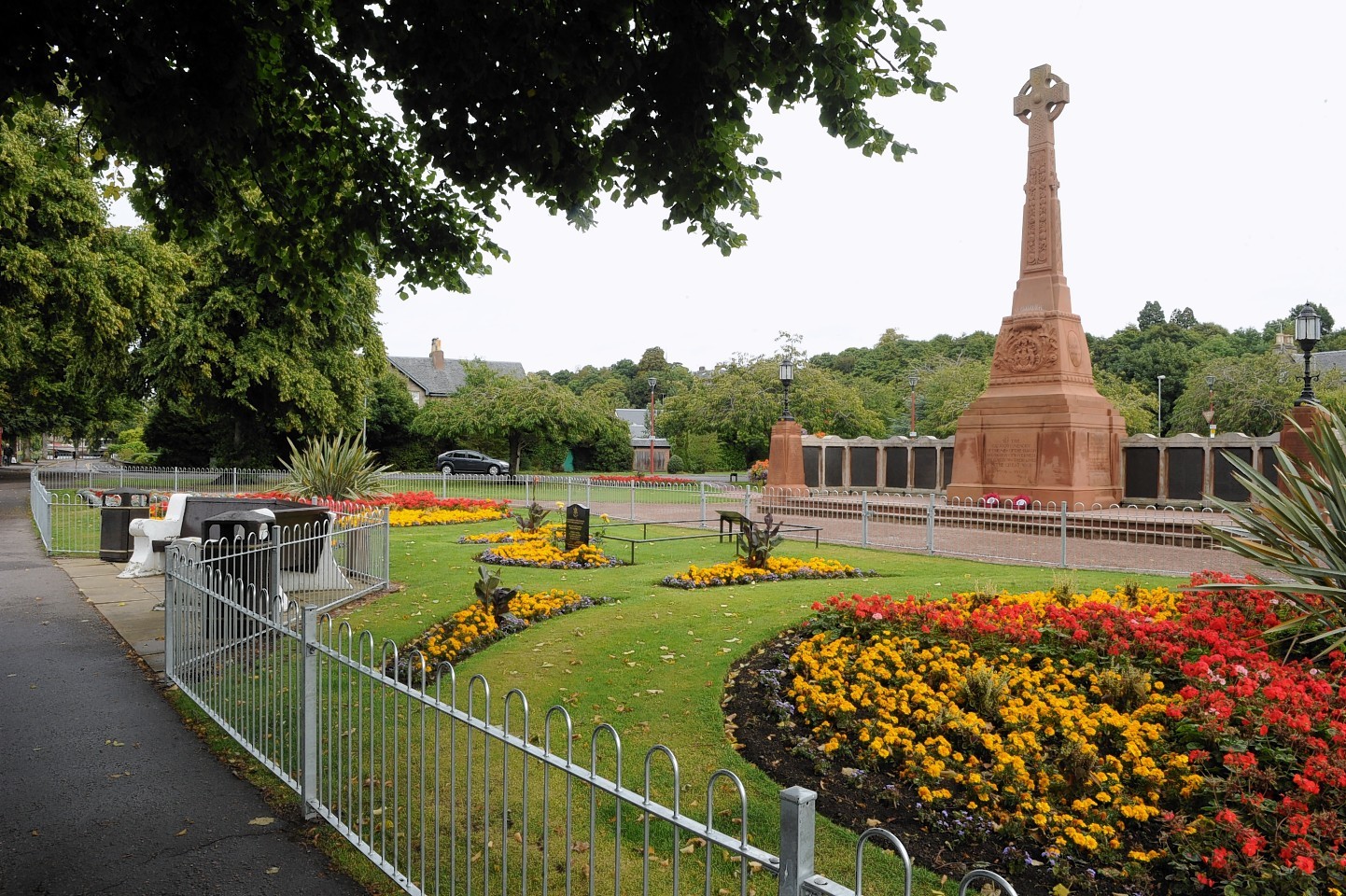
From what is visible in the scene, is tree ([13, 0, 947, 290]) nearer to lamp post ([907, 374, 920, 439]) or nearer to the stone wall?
the stone wall

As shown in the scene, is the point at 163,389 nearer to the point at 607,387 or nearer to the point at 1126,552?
the point at 1126,552

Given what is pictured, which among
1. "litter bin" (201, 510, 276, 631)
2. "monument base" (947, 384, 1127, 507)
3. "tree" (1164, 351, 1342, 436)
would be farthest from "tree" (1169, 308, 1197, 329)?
"litter bin" (201, 510, 276, 631)

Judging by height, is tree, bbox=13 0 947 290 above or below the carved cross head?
below

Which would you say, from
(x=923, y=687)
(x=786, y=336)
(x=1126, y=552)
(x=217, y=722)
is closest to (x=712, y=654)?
(x=923, y=687)

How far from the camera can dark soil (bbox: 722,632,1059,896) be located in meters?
4.05

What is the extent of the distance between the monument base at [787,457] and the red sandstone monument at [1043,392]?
607cm

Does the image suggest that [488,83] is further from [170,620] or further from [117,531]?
[117,531]

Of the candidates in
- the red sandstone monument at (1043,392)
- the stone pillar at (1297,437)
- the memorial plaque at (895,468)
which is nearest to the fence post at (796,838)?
the stone pillar at (1297,437)

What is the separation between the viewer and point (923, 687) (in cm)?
558

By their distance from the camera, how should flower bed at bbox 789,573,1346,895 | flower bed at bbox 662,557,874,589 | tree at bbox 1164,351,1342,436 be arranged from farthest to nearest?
1. tree at bbox 1164,351,1342,436
2. flower bed at bbox 662,557,874,589
3. flower bed at bbox 789,573,1346,895

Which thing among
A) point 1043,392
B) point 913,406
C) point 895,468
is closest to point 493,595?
A: point 1043,392

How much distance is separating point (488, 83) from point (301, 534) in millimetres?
7461

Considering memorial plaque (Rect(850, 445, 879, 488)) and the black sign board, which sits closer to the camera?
the black sign board

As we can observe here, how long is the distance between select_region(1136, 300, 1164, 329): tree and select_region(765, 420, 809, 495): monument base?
82752mm
